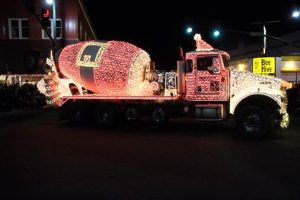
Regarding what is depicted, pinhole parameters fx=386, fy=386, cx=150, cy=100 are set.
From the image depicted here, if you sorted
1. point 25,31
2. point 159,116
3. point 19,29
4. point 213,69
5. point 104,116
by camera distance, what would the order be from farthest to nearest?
point 25,31 → point 19,29 → point 104,116 → point 159,116 → point 213,69

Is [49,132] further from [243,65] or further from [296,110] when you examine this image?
[243,65]

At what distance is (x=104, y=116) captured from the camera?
15.2 meters

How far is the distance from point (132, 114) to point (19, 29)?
2624cm

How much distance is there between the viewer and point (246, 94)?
498 inches

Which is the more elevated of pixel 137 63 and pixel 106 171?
pixel 137 63

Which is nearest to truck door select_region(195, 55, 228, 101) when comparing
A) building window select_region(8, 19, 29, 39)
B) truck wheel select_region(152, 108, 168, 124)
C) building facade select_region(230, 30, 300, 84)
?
truck wheel select_region(152, 108, 168, 124)

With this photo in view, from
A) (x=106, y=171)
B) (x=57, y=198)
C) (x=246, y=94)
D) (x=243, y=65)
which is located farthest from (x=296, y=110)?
(x=243, y=65)

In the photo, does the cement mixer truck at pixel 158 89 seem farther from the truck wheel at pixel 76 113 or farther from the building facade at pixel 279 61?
the building facade at pixel 279 61

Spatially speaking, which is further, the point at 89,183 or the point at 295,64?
the point at 295,64

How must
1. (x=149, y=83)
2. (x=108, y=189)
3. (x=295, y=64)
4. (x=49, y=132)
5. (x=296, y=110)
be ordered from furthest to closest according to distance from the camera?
(x=295, y=64)
(x=296, y=110)
(x=149, y=83)
(x=49, y=132)
(x=108, y=189)

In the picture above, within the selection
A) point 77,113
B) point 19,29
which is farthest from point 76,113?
point 19,29

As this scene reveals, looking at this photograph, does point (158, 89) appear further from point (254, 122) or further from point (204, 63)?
point (254, 122)

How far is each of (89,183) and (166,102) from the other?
733 cm

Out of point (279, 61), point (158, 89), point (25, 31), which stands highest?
point (25, 31)
